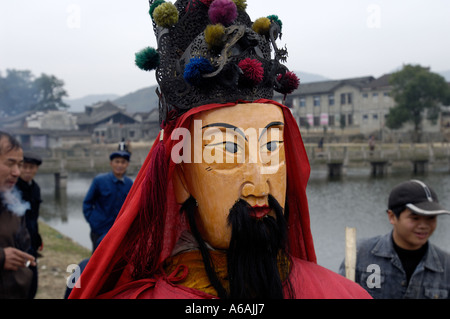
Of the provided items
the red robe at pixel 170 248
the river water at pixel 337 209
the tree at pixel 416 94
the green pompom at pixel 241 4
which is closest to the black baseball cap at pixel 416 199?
the red robe at pixel 170 248

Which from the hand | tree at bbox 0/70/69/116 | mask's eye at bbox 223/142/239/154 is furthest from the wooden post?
tree at bbox 0/70/69/116

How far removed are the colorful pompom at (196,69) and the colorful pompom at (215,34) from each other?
9cm

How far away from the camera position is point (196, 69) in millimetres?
1886

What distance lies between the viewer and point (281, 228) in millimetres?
1924

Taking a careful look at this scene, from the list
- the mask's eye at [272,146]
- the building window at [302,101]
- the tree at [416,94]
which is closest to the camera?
the mask's eye at [272,146]

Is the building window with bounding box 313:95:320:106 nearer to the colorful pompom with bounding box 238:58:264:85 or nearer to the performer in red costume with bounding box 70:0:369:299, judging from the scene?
the performer in red costume with bounding box 70:0:369:299

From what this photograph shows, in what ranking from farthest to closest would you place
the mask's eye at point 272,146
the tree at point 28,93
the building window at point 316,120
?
the tree at point 28,93 → the building window at point 316,120 → the mask's eye at point 272,146

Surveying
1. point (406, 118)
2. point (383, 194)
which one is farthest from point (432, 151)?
point (383, 194)

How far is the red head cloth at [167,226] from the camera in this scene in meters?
1.88

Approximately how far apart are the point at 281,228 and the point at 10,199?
238cm

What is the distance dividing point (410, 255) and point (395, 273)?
169mm

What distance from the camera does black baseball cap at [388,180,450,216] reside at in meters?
2.74

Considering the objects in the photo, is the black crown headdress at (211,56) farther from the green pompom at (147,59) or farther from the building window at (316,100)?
the building window at (316,100)

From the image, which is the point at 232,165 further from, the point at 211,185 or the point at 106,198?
the point at 106,198
